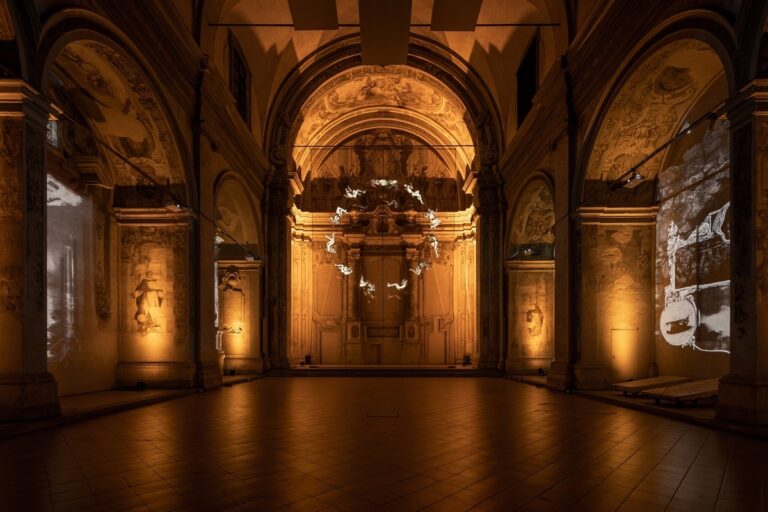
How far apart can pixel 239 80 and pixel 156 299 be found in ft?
23.9

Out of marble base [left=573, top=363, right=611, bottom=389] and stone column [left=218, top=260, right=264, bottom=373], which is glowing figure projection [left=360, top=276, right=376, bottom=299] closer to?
stone column [left=218, top=260, right=264, bottom=373]

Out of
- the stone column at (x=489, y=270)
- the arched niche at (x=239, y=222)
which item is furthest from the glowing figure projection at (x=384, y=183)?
the arched niche at (x=239, y=222)

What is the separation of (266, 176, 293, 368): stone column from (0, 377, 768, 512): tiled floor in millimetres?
9292

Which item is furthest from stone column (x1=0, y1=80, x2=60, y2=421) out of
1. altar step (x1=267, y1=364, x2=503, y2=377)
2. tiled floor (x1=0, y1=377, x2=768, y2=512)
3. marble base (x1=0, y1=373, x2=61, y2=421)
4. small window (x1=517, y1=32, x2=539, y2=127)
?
small window (x1=517, y1=32, x2=539, y2=127)

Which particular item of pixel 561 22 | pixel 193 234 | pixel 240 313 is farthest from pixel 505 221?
Result: pixel 193 234

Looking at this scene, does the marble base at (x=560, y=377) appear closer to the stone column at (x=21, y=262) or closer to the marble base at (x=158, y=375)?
the marble base at (x=158, y=375)

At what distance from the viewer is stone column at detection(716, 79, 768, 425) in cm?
592

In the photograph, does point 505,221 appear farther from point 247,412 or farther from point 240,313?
point 247,412

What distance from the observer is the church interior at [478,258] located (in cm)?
472

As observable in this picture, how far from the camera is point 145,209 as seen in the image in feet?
35.4

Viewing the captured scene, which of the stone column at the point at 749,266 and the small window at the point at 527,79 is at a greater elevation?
the small window at the point at 527,79

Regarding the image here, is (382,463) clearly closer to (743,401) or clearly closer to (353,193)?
(743,401)

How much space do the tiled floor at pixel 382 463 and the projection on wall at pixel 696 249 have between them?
3.10 metres

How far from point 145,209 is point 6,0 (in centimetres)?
537
